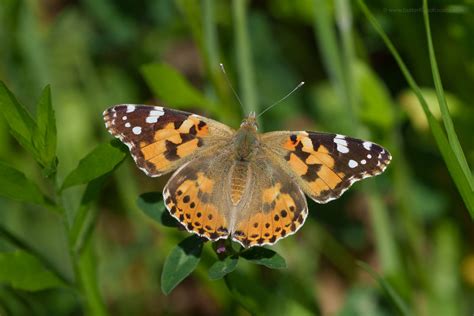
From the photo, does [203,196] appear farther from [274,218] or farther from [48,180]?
[48,180]

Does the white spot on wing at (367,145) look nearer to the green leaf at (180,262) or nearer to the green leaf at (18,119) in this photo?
the green leaf at (180,262)

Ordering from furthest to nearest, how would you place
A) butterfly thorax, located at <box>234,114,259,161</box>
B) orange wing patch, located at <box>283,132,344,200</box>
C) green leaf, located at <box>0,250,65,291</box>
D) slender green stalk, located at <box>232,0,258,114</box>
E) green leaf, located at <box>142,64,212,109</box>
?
slender green stalk, located at <box>232,0,258,114</box> → green leaf, located at <box>142,64,212,109</box> → butterfly thorax, located at <box>234,114,259,161</box> → orange wing patch, located at <box>283,132,344,200</box> → green leaf, located at <box>0,250,65,291</box>

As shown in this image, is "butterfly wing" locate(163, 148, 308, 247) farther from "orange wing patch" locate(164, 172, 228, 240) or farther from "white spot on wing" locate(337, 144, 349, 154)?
"white spot on wing" locate(337, 144, 349, 154)

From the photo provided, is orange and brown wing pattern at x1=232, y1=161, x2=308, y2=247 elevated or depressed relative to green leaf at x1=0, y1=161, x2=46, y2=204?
depressed

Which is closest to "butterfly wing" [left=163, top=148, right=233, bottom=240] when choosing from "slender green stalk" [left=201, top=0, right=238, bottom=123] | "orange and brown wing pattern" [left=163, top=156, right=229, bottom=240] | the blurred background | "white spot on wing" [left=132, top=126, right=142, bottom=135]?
"orange and brown wing pattern" [left=163, top=156, right=229, bottom=240]

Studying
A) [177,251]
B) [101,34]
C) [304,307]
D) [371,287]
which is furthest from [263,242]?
[101,34]

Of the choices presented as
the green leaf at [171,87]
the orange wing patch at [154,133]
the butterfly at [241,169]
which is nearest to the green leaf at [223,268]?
the butterfly at [241,169]

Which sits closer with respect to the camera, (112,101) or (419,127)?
(419,127)

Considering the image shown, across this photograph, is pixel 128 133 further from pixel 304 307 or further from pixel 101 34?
pixel 101 34
